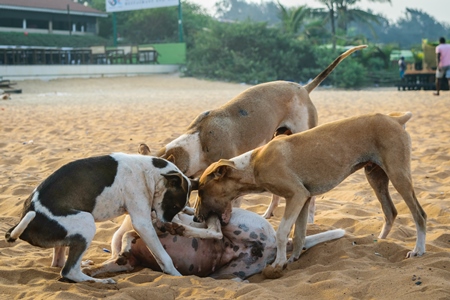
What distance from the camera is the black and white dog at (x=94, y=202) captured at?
15.0 ft

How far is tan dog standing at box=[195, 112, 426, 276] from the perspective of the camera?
5.00 meters

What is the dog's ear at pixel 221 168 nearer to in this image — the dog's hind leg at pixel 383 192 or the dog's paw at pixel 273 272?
the dog's paw at pixel 273 272

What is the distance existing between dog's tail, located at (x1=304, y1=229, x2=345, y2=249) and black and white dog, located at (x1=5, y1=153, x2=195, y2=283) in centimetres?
116

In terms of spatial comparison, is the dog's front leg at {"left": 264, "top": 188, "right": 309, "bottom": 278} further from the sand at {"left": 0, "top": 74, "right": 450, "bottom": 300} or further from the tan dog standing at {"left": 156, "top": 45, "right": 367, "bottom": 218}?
the tan dog standing at {"left": 156, "top": 45, "right": 367, "bottom": 218}

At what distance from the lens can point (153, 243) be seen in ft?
16.0

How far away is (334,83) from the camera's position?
39062mm

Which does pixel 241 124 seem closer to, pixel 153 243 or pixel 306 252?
pixel 306 252

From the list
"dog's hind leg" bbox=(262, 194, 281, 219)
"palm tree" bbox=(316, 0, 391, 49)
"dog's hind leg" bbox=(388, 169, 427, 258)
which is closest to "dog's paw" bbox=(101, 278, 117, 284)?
"dog's hind leg" bbox=(388, 169, 427, 258)

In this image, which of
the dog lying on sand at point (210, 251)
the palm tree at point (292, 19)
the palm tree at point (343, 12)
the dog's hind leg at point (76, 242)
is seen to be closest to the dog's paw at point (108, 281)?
the dog's hind leg at point (76, 242)

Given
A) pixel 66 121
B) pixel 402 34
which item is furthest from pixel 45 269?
pixel 402 34

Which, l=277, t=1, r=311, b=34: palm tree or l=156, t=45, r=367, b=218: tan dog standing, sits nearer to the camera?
l=156, t=45, r=367, b=218: tan dog standing

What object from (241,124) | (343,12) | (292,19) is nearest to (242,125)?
(241,124)

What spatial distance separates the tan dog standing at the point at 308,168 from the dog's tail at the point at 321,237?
16 cm

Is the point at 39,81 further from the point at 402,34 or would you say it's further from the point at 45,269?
the point at 402,34
